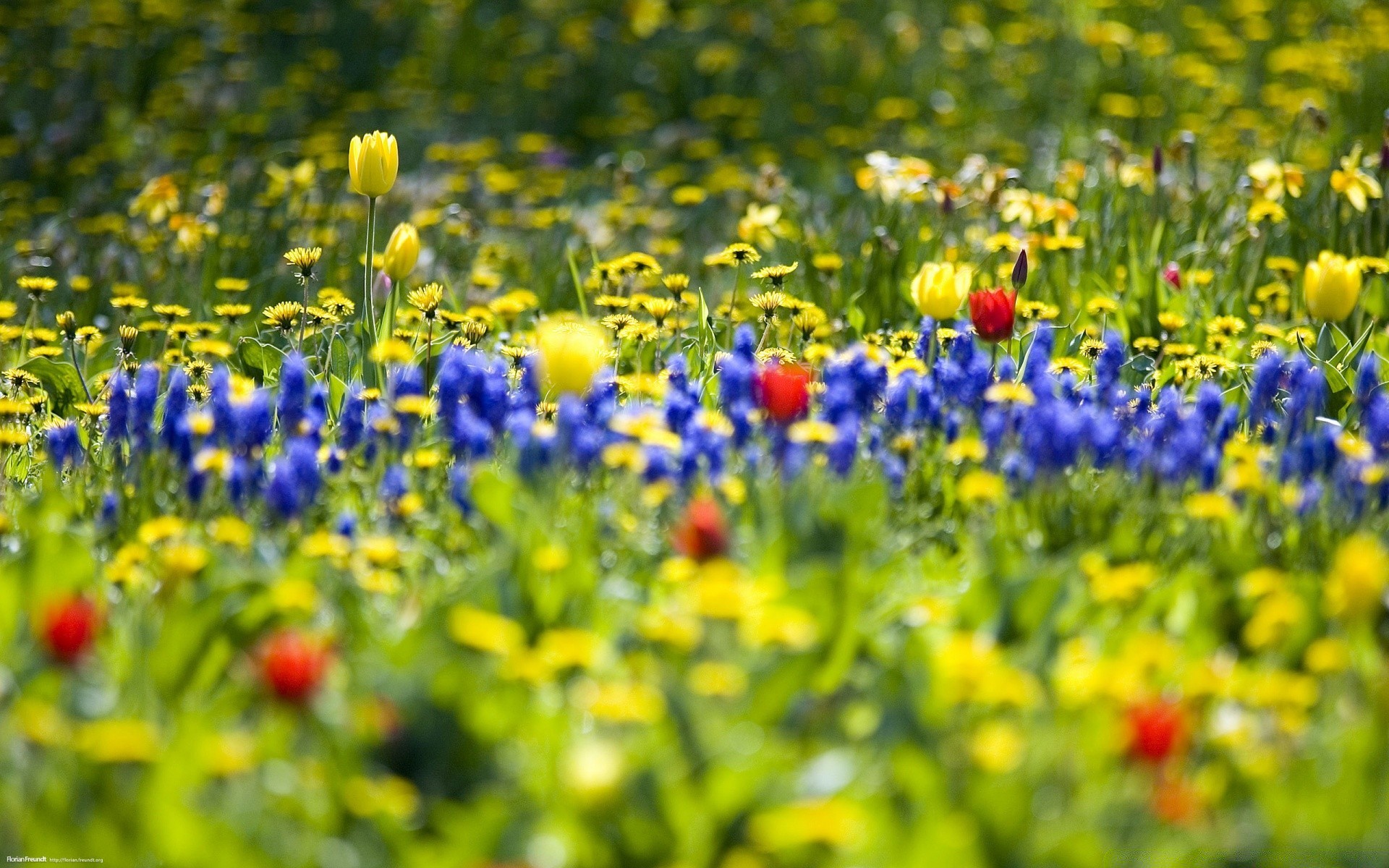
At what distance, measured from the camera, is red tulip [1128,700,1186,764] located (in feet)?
5.89

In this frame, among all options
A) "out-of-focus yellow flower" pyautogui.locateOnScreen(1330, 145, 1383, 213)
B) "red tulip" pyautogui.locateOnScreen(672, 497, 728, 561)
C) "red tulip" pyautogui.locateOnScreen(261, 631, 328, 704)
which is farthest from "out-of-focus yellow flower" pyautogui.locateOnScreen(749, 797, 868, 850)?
"out-of-focus yellow flower" pyautogui.locateOnScreen(1330, 145, 1383, 213)

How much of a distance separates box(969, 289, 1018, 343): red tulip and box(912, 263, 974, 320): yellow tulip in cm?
19

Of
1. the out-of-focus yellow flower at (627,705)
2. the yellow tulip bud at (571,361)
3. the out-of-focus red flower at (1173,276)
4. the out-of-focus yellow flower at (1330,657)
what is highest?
the yellow tulip bud at (571,361)

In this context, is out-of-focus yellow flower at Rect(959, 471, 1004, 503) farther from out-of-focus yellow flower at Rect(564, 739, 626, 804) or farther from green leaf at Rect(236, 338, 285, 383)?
green leaf at Rect(236, 338, 285, 383)

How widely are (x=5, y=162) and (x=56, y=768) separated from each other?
520 cm

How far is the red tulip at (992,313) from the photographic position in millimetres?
3068

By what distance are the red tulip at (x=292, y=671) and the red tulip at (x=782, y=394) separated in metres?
1.06

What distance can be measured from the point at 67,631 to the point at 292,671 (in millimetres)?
328

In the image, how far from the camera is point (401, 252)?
326cm

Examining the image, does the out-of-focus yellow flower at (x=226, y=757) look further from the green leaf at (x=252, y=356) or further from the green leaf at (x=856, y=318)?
the green leaf at (x=856, y=318)

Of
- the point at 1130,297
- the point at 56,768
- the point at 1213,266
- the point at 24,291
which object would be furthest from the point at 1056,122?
the point at 56,768

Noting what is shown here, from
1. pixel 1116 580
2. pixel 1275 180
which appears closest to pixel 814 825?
pixel 1116 580

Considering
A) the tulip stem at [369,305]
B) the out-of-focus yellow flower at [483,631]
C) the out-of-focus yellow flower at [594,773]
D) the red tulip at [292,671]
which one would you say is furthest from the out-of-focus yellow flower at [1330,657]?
the tulip stem at [369,305]

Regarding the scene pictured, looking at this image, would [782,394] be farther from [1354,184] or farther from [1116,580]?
[1354,184]
